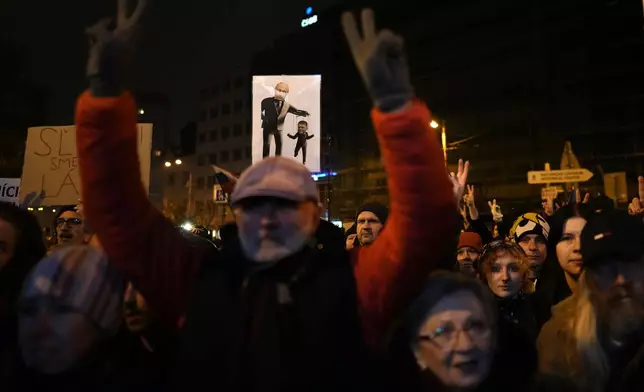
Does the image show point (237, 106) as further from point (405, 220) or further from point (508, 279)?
point (405, 220)

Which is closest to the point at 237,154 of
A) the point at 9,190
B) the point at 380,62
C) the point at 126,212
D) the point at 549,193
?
the point at 9,190

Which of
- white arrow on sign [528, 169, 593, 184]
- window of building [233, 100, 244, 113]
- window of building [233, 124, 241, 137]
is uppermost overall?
window of building [233, 100, 244, 113]

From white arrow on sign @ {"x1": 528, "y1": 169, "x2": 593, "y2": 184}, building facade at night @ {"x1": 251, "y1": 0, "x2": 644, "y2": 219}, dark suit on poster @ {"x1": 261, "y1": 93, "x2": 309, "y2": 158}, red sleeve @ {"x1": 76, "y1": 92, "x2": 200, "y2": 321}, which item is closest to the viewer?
red sleeve @ {"x1": 76, "y1": 92, "x2": 200, "y2": 321}

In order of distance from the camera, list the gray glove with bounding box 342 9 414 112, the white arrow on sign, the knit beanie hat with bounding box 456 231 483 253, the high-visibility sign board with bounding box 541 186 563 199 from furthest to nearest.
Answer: the white arrow on sign → the high-visibility sign board with bounding box 541 186 563 199 → the knit beanie hat with bounding box 456 231 483 253 → the gray glove with bounding box 342 9 414 112

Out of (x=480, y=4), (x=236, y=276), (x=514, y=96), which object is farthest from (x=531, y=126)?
(x=236, y=276)

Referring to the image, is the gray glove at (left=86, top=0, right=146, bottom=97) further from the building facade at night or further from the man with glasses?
the building facade at night

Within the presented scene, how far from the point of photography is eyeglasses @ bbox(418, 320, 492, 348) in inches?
80.7

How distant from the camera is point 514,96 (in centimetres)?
3170

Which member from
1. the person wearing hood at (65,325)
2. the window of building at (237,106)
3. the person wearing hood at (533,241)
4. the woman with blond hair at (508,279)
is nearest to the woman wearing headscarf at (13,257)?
the person wearing hood at (65,325)

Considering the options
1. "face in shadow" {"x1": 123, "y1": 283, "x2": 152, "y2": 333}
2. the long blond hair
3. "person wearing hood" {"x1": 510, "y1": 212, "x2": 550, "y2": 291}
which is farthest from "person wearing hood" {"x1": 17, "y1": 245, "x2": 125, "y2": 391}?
"person wearing hood" {"x1": 510, "y1": 212, "x2": 550, "y2": 291}

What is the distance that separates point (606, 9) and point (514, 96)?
19.4 ft

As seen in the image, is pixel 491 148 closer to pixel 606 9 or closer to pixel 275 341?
pixel 606 9

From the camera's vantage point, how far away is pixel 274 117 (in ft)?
21.2

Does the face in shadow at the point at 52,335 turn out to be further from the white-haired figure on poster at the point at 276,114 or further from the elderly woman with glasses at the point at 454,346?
the white-haired figure on poster at the point at 276,114
